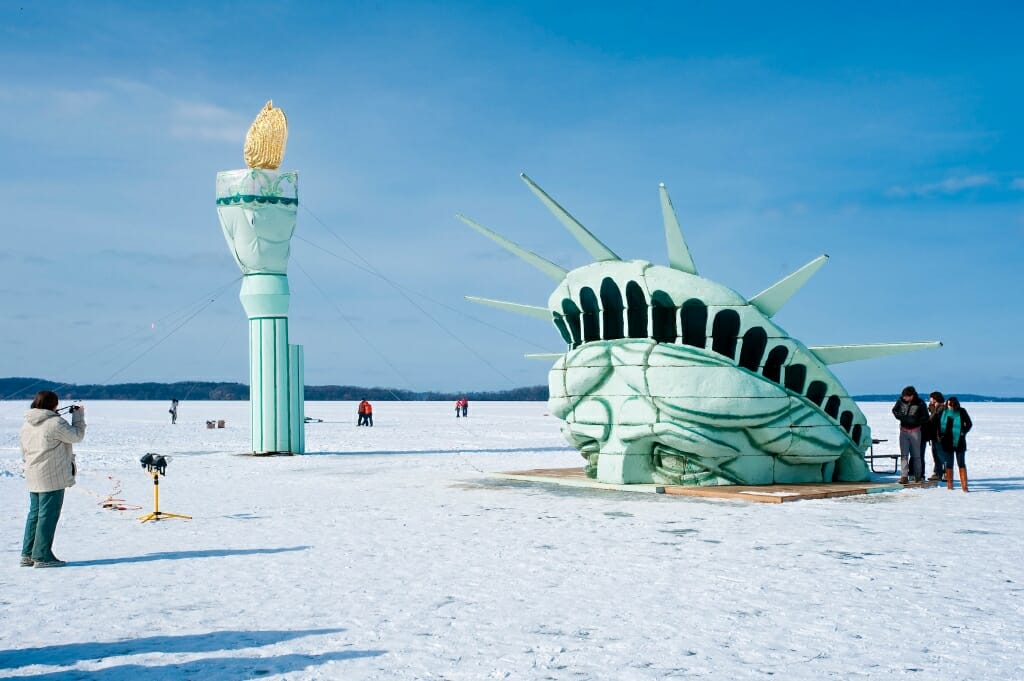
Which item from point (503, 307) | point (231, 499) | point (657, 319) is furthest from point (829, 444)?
point (231, 499)

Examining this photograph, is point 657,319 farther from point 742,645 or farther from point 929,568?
point 742,645

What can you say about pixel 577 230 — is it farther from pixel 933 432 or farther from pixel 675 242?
pixel 933 432

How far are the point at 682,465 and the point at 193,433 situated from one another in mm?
30700

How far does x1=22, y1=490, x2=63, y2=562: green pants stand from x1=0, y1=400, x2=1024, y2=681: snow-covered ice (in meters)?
0.29

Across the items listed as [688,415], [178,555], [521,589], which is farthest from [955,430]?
[178,555]

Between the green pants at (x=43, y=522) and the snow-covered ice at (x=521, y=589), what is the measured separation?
29cm

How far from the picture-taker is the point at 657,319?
1786cm

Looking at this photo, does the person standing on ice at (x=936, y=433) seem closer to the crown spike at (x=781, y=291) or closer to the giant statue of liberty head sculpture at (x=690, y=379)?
the giant statue of liberty head sculpture at (x=690, y=379)

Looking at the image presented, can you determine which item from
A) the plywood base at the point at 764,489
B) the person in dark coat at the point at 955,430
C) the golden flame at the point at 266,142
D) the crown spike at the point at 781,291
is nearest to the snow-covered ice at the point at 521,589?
the plywood base at the point at 764,489

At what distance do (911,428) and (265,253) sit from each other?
18659 mm

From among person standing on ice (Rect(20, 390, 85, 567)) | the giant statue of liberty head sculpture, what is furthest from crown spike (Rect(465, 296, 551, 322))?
person standing on ice (Rect(20, 390, 85, 567))

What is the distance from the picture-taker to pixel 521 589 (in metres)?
9.21

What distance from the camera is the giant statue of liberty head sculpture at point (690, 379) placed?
683 inches

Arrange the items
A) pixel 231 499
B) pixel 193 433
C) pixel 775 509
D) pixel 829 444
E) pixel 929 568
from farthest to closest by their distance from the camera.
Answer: pixel 193 433, pixel 829 444, pixel 231 499, pixel 775 509, pixel 929 568
